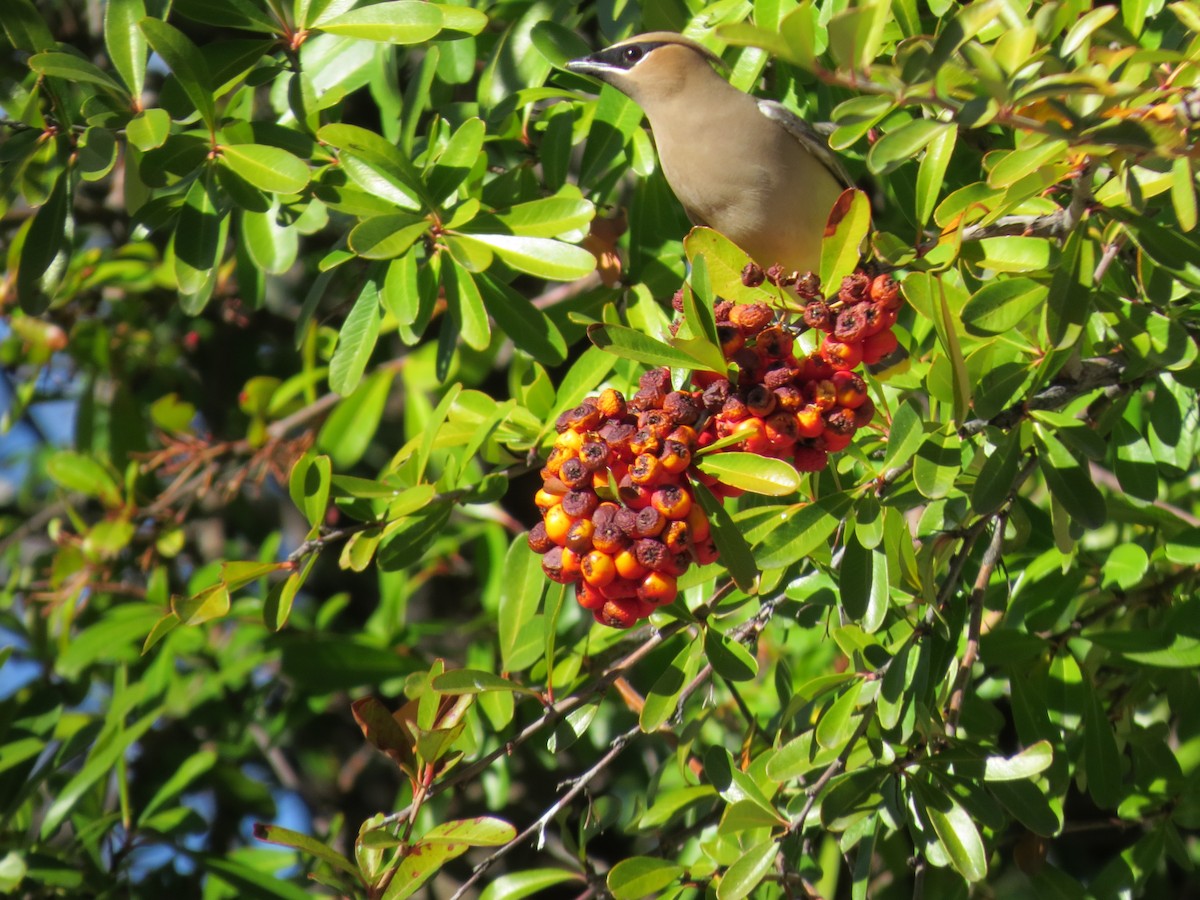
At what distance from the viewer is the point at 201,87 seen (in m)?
2.46

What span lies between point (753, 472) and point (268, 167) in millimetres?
1225

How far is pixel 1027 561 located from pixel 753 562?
4.01 feet

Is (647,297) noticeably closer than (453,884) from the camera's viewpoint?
Yes

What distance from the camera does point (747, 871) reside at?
2.24 meters

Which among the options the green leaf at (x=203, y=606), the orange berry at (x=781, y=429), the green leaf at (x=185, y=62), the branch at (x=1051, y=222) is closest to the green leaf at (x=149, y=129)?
the green leaf at (x=185, y=62)

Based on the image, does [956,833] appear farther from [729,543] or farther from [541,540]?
[541,540]

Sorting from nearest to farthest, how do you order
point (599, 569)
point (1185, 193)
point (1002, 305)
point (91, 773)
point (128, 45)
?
point (1185, 193) < point (599, 569) < point (1002, 305) < point (128, 45) < point (91, 773)

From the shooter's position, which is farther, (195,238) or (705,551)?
(195,238)

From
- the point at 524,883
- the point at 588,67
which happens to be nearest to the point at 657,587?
the point at 524,883

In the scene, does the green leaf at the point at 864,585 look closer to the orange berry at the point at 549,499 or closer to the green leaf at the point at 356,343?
the orange berry at the point at 549,499

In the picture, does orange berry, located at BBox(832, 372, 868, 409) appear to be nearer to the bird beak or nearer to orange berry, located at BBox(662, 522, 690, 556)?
orange berry, located at BBox(662, 522, 690, 556)

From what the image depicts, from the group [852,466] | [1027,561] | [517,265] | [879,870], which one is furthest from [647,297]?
[879,870]

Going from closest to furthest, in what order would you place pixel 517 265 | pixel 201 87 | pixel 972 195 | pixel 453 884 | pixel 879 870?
pixel 972 195, pixel 201 87, pixel 517 265, pixel 879 870, pixel 453 884

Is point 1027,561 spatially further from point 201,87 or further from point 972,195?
point 201,87
